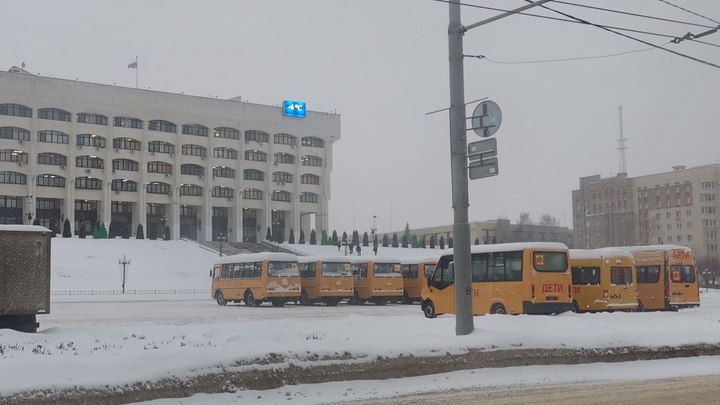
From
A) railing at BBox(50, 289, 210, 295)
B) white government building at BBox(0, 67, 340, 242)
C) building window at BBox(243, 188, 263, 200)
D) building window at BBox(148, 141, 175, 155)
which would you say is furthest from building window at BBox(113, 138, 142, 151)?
railing at BBox(50, 289, 210, 295)

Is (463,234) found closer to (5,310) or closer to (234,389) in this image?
(234,389)

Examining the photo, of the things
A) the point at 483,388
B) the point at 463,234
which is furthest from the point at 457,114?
the point at 483,388

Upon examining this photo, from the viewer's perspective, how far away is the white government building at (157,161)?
8450cm

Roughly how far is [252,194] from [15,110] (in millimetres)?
29151

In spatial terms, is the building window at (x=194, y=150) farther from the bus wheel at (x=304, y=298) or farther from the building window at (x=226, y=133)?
the bus wheel at (x=304, y=298)

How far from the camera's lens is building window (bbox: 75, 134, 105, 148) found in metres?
87.8

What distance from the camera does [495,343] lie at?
13.3 m

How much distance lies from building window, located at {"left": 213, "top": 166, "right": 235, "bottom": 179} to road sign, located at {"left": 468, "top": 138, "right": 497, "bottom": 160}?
279 ft

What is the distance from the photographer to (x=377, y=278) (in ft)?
133

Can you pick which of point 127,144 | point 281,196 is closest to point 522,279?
point 127,144

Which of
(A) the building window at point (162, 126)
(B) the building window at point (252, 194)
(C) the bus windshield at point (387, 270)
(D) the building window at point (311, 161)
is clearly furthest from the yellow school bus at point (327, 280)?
(D) the building window at point (311, 161)

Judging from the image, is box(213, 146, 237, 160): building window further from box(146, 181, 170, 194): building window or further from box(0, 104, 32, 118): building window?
box(0, 104, 32, 118): building window

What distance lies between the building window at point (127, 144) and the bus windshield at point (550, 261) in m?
73.6

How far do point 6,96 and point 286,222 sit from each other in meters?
36.5
